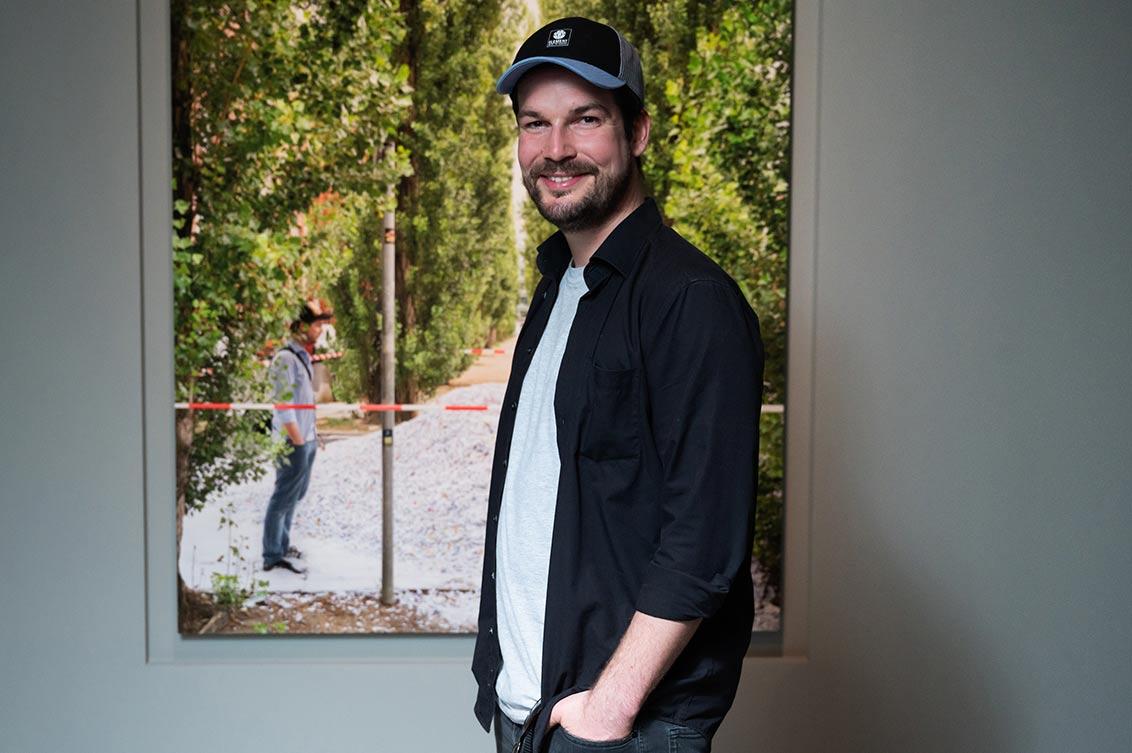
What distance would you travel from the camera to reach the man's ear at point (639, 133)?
4.51 feet

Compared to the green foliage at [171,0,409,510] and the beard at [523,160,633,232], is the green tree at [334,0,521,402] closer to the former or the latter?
the green foliage at [171,0,409,510]

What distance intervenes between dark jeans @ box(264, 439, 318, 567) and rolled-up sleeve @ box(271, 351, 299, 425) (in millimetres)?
87

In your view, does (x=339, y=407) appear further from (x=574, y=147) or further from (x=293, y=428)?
(x=574, y=147)

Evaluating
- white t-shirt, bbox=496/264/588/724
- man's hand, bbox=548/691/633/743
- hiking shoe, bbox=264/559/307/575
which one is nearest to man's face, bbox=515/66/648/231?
white t-shirt, bbox=496/264/588/724

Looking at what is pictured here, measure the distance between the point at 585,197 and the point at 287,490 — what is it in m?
1.59

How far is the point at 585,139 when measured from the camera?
1.32 meters

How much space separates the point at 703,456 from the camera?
113 centimetres

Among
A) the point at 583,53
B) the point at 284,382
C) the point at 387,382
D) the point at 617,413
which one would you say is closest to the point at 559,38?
the point at 583,53

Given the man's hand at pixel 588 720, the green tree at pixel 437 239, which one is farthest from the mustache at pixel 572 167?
the green tree at pixel 437 239

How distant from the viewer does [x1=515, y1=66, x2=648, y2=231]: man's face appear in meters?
1.32

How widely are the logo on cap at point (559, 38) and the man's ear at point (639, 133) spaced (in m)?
0.16

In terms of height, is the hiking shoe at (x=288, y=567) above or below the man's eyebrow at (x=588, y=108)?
below

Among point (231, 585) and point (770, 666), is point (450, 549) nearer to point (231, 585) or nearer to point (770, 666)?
point (231, 585)

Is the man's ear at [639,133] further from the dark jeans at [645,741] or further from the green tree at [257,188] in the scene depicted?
the green tree at [257,188]
